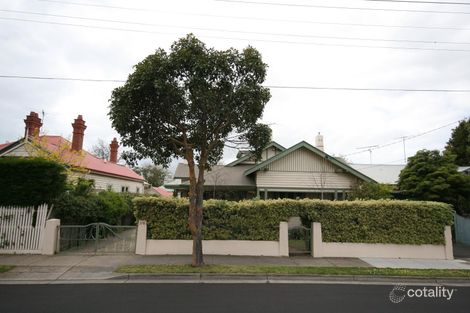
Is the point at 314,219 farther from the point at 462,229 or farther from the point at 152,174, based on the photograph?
the point at 152,174

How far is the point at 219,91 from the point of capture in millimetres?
9938

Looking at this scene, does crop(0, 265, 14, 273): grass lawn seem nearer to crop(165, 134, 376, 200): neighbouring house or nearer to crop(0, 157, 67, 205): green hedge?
crop(0, 157, 67, 205): green hedge

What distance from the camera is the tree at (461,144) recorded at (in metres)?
30.1

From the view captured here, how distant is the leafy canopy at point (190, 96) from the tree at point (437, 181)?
11922 millimetres

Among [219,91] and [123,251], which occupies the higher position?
[219,91]

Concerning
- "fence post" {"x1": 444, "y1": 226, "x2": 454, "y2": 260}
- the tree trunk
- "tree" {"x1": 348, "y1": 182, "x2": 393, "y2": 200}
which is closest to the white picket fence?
the tree trunk

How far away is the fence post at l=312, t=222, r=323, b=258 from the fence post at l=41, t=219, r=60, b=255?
928cm

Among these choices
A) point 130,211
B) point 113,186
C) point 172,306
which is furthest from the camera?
point 113,186

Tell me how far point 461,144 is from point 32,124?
35.2 metres

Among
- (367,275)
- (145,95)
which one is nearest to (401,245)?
(367,275)

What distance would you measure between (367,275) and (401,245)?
4107mm

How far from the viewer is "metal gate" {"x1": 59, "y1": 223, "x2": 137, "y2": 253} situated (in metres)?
12.2

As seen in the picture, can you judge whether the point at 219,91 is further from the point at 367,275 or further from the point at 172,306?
the point at 367,275

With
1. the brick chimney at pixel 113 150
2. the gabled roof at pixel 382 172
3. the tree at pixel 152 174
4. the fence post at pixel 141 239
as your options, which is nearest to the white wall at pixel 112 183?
the brick chimney at pixel 113 150
